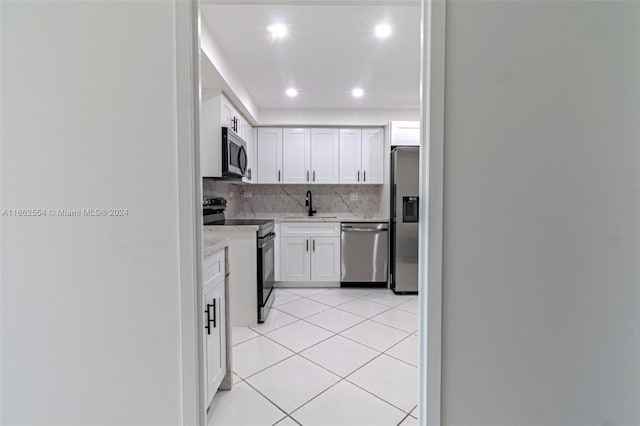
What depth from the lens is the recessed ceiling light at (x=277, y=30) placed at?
207 centimetres

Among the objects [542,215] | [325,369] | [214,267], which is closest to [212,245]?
[214,267]

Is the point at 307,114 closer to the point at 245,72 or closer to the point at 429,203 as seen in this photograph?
the point at 245,72

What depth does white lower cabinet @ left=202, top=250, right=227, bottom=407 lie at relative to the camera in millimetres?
1434

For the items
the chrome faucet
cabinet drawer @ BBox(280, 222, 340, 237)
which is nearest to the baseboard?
cabinet drawer @ BBox(280, 222, 340, 237)

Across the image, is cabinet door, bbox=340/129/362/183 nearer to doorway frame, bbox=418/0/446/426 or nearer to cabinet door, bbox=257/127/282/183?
cabinet door, bbox=257/127/282/183

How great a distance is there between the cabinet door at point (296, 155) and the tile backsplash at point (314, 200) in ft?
1.03

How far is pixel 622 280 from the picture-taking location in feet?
3.49

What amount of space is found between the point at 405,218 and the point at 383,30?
217 cm

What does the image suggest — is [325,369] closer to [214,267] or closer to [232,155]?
[214,267]

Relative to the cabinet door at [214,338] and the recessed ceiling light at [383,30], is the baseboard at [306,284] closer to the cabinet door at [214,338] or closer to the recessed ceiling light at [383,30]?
the cabinet door at [214,338]

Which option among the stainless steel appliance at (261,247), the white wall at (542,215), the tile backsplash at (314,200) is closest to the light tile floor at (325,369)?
the stainless steel appliance at (261,247)

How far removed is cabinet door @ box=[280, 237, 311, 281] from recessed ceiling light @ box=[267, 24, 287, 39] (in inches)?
94.5

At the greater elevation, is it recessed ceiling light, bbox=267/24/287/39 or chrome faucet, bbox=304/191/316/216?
recessed ceiling light, bbox=267/24/287/39

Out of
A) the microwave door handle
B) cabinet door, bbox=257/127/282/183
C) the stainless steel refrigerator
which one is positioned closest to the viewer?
the microwave door handle
